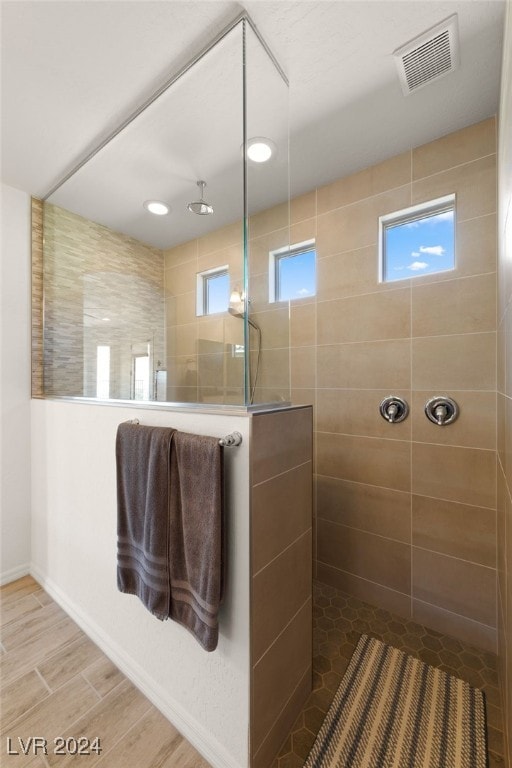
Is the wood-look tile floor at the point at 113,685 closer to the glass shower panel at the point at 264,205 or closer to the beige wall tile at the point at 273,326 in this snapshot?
the glass shower panel at the point at 264,205

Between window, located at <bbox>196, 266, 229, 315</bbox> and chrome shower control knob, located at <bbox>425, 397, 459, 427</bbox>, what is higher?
window, located at <bbox>196, 266, 229, 315</bbox>

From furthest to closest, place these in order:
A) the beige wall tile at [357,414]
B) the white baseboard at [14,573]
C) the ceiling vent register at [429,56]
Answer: the white baseboard at [14,573] → the beige wall tile at [357,414] → the ceiling vent register at [429,56]

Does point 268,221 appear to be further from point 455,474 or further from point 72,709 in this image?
point 72,709

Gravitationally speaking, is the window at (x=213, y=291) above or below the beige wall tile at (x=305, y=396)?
above

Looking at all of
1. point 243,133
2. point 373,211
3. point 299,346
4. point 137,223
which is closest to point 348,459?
point 299,346

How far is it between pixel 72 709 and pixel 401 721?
1232 mm

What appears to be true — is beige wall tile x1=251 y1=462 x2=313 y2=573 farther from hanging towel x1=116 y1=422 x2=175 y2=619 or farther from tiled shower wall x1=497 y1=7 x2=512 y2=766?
tiled shower wall x1=497 y1=7 x2=512 y2=766

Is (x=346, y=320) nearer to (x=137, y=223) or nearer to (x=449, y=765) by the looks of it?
(x=137, y=223)

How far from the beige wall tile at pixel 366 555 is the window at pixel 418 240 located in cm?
148

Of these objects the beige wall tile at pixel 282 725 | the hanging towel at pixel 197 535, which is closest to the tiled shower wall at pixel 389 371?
the hanging towel at pixel 197 535

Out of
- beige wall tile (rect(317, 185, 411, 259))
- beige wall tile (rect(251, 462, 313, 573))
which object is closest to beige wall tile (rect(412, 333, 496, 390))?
beige wall tile (rect(317, 185, 411, 259))

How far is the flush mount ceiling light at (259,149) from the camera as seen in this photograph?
1.24 meters

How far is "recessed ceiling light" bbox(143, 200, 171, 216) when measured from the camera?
1938 millimetres

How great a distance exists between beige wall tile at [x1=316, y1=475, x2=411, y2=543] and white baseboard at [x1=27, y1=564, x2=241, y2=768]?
3.75 ft
